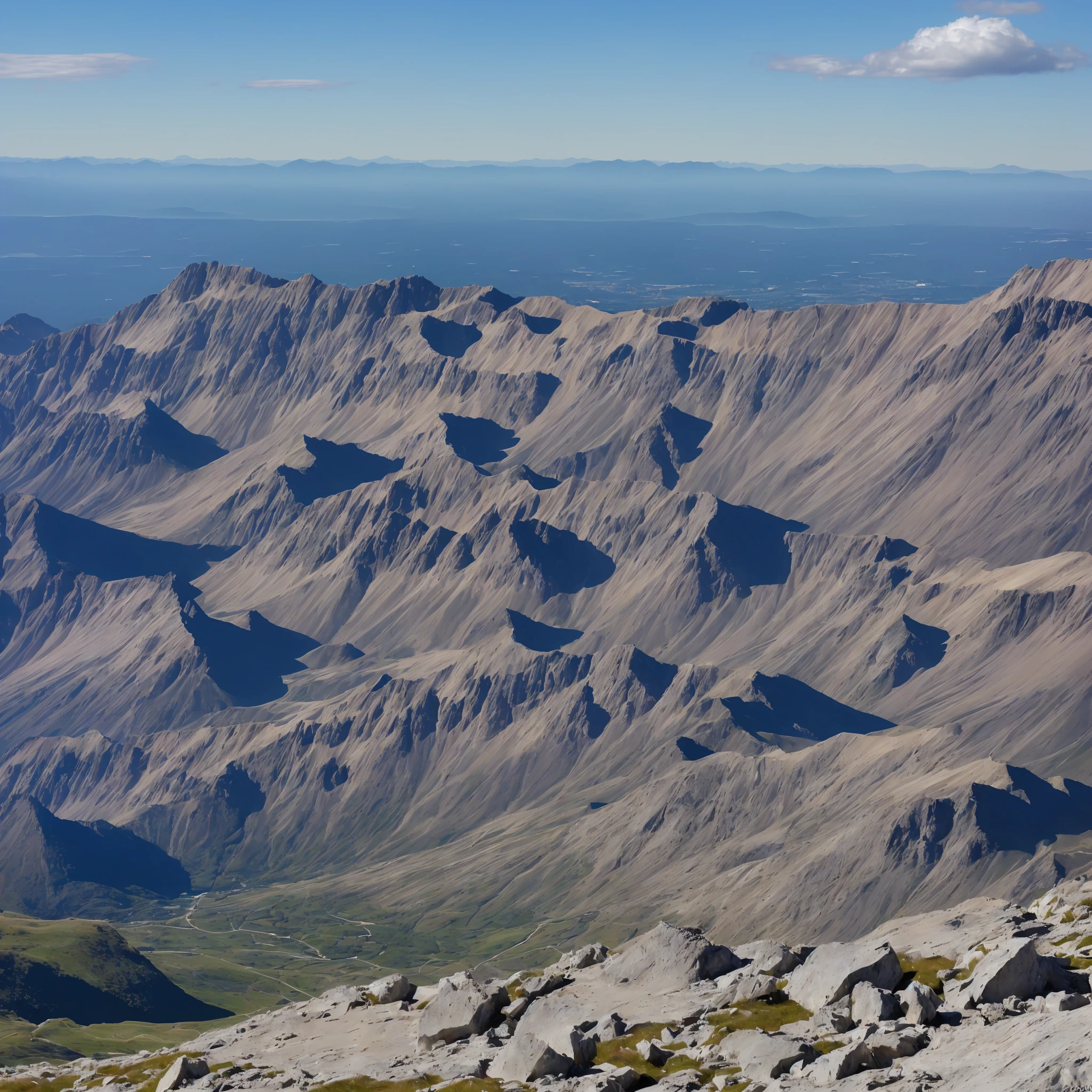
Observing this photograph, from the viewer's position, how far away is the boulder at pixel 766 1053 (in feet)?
200

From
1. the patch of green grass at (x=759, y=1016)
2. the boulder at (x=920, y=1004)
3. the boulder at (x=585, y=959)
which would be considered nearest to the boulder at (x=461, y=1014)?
the boulder at (x=585, y=959)

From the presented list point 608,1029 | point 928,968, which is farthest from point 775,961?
point 608,1029

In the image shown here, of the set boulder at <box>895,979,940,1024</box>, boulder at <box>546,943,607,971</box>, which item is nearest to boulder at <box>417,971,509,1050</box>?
boulder at <box>546,943,607,971</box>

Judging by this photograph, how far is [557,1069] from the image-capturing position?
2719 inches

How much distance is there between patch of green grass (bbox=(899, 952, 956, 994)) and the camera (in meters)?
69.6

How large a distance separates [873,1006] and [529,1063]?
18470mm

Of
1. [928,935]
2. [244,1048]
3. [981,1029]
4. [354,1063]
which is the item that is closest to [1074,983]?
[981,1029]

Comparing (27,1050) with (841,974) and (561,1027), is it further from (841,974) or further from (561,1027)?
(841,974)

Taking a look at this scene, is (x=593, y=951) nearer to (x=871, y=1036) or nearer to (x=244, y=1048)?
(x=244, y=1048)

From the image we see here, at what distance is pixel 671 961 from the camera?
8531cm

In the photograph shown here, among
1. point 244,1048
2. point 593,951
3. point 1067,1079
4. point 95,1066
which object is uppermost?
point 1067,1079

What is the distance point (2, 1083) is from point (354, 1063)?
124 ft

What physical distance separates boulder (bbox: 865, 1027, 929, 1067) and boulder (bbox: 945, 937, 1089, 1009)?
140 inches

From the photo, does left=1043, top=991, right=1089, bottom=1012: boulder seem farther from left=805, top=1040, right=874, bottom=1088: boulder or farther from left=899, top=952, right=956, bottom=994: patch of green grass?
left=899, top=952, right=956, bottom=994: patch of green grass
